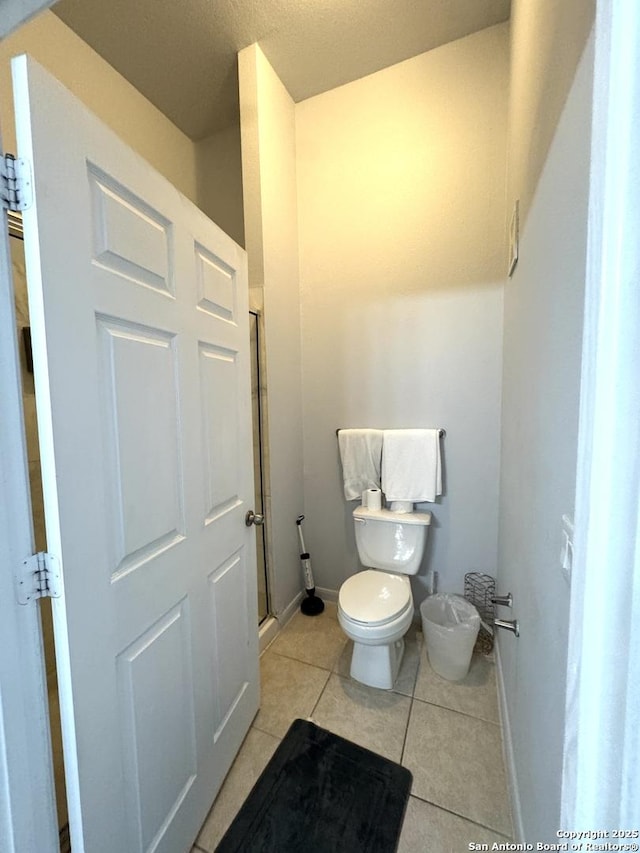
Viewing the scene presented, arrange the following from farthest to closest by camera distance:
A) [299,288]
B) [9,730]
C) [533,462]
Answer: [299,288], [533,462], [9,730]

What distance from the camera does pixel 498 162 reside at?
1672 millimetres

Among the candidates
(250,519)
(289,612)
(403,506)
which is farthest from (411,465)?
(289,612)

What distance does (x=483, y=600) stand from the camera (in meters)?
1.81

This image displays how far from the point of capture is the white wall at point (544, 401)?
2.04 feet

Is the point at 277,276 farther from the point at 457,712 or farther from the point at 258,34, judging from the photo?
the point at 457,712

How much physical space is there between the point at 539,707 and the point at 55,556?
3.64 ft

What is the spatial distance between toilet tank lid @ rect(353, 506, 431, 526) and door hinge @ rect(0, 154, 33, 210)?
67.8 inches

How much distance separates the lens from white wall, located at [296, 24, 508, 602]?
171 centimetres

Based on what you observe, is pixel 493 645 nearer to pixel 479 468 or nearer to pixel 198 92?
pixel 479 468

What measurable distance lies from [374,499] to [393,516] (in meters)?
0.14

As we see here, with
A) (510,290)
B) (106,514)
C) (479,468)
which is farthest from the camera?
(479,468)

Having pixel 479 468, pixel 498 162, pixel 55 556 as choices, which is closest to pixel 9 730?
pixel 55 556

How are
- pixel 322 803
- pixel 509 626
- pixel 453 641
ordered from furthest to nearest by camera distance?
1. pixel 453 641
2. pixel 322 803
3. pixel 509 626

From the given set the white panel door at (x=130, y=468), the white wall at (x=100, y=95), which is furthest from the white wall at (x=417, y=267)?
the white panel door at (x=130, y=468)
